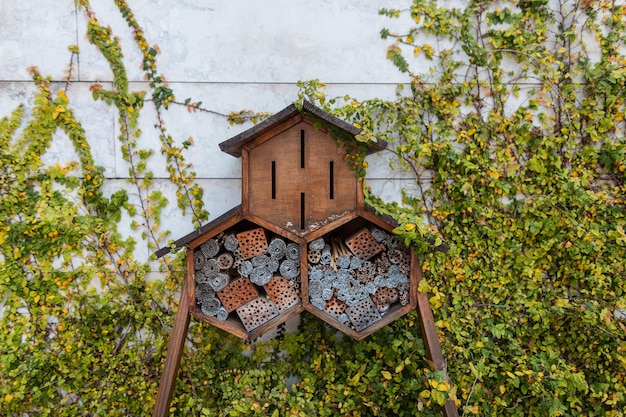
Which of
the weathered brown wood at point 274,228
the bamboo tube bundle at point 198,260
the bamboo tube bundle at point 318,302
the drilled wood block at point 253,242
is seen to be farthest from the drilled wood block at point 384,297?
the bamboo tube bundle at point 198,260

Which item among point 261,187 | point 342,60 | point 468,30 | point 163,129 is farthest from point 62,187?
point 468,30

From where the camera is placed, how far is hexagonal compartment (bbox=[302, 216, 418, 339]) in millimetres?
2098

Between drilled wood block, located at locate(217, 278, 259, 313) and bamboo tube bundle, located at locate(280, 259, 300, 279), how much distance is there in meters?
0.19

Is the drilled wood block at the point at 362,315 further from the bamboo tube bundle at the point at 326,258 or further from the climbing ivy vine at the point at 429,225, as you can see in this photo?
Result: the climbing ivy vine at the point at 429,225

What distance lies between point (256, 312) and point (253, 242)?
369 mm

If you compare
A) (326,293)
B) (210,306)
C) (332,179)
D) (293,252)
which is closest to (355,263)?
(326,293)

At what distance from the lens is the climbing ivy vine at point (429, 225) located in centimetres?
246

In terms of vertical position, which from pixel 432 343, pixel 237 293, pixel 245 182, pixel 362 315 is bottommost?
pixel 432 343

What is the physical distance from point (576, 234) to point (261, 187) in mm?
1943

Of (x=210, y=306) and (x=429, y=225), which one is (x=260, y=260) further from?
(x=429, y=225)

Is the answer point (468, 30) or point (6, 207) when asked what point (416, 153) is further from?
point (6, 207)

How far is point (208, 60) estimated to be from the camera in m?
2.49

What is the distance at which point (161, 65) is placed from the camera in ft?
8.15

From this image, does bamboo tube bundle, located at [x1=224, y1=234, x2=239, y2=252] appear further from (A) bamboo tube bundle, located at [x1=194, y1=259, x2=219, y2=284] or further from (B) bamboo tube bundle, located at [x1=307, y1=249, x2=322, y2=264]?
(B) bamboo tube bundle, located at [x1=307, y1=249, x2=322, y2=264]
